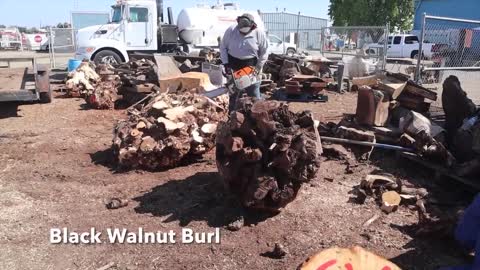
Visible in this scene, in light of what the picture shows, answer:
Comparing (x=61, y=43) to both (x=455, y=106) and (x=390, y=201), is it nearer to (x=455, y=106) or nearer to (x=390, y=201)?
(x=455, y=106)

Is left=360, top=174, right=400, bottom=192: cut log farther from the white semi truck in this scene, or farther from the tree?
the tree

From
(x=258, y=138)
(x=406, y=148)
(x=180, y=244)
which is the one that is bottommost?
(x=180, y=244)

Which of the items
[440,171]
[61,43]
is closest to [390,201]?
[440,171]

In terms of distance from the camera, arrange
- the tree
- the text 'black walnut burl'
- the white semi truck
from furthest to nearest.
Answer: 1. the tree
2. the white semi truck
3. the text 'black walnut burl'

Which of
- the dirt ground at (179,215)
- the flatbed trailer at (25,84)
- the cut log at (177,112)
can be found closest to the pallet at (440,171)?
the dirt ground at (179,215)

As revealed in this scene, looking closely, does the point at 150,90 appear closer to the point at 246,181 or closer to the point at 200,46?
the point at 246,181

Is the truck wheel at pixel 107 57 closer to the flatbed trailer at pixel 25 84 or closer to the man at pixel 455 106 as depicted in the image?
the flatbed trailer at pixel 25 84

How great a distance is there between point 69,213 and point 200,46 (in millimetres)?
14321

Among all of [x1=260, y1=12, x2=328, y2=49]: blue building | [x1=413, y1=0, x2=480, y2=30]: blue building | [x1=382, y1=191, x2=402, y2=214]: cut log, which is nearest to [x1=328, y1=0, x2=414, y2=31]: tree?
[x1=413, y1=0, x2=480, y2=30]: blue building

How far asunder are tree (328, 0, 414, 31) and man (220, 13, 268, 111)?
103 feet

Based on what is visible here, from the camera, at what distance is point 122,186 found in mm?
5289

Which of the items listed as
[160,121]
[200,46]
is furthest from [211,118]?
[200,46]

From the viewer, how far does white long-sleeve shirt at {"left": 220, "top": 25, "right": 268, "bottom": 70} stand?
6656 mm

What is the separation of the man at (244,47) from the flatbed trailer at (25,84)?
4.49m
